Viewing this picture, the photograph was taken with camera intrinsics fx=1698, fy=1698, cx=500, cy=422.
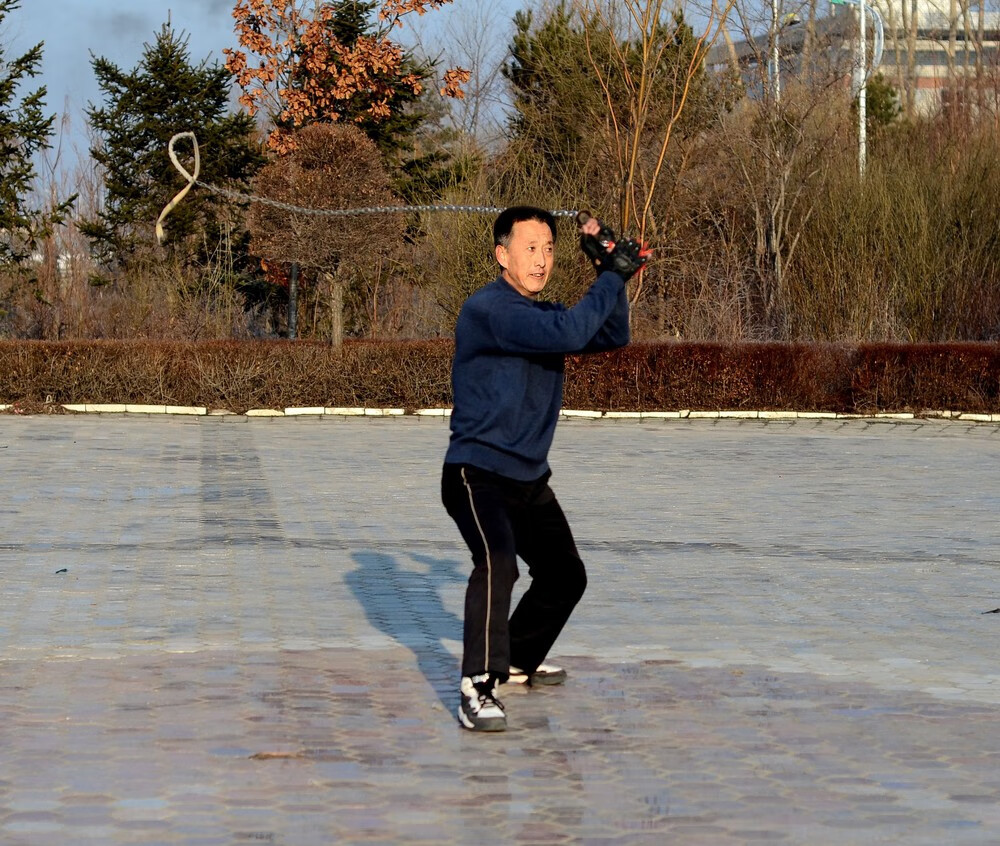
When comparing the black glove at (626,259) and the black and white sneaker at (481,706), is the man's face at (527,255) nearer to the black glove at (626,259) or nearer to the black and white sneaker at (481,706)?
the black glove at (626,259)

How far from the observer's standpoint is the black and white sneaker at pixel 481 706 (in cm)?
550

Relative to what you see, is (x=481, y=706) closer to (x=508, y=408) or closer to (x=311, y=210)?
(x=508, y=408)

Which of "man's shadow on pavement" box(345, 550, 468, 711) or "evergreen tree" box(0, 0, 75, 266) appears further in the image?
"evergreen tree" box(0, 0, 75, 266)

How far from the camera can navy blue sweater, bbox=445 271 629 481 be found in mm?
5602

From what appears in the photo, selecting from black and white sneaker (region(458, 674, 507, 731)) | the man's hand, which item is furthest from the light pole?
black and white sneaker (region(458, 674, 507, 731))

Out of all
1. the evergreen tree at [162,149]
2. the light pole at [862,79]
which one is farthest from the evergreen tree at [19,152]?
the light pole at [862,79]

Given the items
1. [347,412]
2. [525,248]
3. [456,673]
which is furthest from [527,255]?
[347,412]

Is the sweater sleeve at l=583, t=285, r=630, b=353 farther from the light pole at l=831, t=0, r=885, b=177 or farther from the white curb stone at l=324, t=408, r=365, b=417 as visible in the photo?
the light pole at l=831, t=0, r=885, b=177

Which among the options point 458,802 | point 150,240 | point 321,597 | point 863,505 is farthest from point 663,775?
point 150,240

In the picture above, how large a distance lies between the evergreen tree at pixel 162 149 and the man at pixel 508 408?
74.3ft

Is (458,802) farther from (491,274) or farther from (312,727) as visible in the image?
(491,274)

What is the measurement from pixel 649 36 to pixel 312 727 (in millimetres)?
20498

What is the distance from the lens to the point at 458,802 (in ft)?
15.4

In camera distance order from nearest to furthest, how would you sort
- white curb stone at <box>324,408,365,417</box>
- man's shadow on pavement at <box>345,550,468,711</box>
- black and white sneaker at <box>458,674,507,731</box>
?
1. black and white sneaker at <box>458,674,507,731</box>
2. man's shadow on pavement at <box>345,550,468,711</box>
3. white curb stone at <box>324,408,365,417</box>
